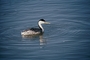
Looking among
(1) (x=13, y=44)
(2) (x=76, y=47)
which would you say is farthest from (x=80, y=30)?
(1) (x=13, y=44)

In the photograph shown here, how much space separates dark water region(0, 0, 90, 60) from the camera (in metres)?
17.6

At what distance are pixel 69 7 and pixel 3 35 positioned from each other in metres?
9.24

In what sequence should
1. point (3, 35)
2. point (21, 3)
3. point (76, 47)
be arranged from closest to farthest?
point (76, 47)
point (3, 35)
point (21, 3)

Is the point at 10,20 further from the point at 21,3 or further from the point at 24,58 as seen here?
the point at 24,58

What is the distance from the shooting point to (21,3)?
30859 mm

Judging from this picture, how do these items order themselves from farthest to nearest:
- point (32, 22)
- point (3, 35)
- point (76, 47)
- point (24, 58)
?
point (32, 22), point (3, 35), point (76, 47), point (24, 58)

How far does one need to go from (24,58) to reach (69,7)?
40.7 ft

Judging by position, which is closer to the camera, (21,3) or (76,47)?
(76,47)

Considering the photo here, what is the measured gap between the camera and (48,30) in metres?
22.3

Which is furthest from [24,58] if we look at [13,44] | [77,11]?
[77,11]

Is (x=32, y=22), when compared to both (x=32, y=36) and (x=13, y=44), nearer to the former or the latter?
(x=32, y=36)

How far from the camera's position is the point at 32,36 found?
21.6 m

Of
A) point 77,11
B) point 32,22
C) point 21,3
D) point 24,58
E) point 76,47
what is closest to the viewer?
point 24,58

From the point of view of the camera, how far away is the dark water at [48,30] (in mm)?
17609
